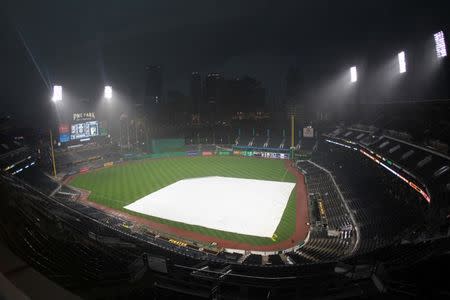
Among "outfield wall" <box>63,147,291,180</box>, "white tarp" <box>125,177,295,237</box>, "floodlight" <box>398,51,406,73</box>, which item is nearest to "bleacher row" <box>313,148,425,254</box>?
"white tarp" <box>125,177,295,237</box>

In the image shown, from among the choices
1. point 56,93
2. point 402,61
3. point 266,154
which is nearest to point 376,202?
point 402,61

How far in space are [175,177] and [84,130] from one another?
1820cm

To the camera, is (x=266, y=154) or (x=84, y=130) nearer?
(x=84, y=130)

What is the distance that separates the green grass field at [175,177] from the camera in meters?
21.4

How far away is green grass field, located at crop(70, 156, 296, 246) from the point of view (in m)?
21.4

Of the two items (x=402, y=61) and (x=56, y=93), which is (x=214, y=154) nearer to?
(x=56, y=93)

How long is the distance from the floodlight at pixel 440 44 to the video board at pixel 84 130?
4726 centimetres

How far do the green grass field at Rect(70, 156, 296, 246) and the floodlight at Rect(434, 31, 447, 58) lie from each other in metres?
19.5

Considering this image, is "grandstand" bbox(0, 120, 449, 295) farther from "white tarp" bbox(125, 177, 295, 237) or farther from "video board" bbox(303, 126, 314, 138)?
"video board" bbox(303, 126, 314, 138)

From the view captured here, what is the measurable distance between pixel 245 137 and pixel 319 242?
45.4 m

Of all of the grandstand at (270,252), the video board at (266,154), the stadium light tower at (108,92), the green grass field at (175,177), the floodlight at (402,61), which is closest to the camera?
the grandstand at (270,252)

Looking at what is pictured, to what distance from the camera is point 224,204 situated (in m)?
26.5

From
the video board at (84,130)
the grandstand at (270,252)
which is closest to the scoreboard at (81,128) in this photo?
the video board at (84,130)

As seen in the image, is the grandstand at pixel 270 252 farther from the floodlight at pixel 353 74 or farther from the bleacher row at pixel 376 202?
the floodlight at pixel 353 74
